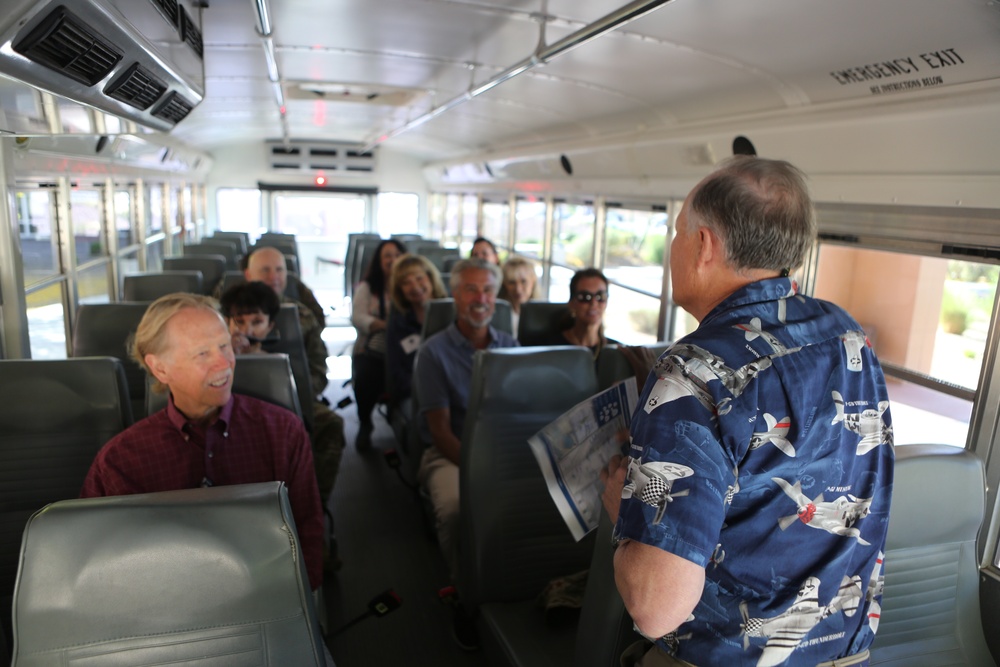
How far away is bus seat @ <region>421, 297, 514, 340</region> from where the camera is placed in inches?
182

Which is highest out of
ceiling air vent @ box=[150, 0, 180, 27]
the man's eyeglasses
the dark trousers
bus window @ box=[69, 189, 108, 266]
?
ceiling air vent @ box=[150, 0, 180, 27]

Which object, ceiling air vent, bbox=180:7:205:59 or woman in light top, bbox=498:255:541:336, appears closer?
ceiling air vent, bbox=180:7:205:59

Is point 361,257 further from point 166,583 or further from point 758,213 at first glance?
point 758,213

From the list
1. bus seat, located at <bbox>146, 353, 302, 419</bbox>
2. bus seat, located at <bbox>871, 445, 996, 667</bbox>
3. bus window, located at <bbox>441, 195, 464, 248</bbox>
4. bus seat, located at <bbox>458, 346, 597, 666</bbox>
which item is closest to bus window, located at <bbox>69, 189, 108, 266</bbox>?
bus seat, located at <bbox>146, 353, 302, 419</bbox>

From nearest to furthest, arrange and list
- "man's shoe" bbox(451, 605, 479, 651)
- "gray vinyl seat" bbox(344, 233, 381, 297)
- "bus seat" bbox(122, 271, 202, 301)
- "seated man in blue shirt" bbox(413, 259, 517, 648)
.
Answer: "man's shoe" bbox(451, 605, 479, 651), "seated man in blue shirt" bbox(413, 259, 517, 648), "bus seat" bbox(122, 271, 202, 301), "gray vinyl seat" bbox(344, 233, 381, 297)

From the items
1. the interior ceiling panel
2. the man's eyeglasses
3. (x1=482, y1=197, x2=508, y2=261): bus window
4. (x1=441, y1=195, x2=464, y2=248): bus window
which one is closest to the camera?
the interior ceiling panel

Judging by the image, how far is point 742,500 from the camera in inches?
48.8

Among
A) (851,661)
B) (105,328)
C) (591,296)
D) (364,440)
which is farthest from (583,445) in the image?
(364,440)

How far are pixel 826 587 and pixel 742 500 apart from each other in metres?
0.26

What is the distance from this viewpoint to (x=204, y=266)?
7.17 meters

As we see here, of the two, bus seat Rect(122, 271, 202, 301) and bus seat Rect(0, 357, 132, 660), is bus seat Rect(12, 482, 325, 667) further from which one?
bus seat Rect(122, 271, 202, 301)

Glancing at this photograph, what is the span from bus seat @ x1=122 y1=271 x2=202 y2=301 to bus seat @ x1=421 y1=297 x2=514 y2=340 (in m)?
2.11

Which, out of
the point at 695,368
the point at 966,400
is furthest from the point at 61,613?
the point at 966,400

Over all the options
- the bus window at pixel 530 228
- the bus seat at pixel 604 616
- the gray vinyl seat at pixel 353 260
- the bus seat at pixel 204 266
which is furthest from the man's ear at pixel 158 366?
the gray vinyl seat at pixel 353 260
